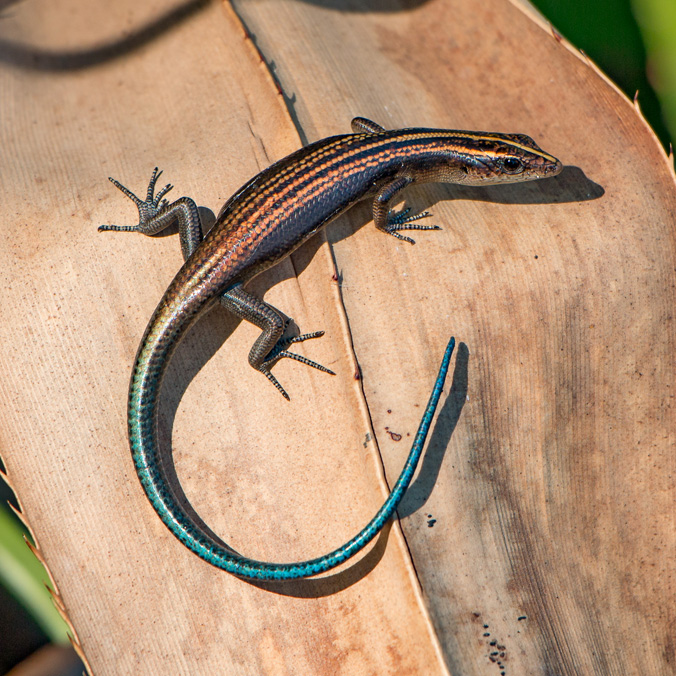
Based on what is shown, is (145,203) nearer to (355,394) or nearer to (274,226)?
(274,226)

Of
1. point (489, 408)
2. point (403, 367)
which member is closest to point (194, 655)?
point (403, 367)

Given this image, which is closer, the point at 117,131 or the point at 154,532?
the point at 154,532

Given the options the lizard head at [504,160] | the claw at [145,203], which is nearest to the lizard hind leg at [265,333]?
the claw at [145,203]

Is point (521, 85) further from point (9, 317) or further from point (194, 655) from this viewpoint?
point (194, 655)

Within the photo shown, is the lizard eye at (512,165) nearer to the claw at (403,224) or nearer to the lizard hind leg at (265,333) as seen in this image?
the claw at (403,224)

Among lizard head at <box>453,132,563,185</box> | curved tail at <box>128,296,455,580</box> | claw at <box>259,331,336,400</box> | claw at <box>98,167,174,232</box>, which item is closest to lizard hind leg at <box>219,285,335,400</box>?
claw at <box>259,331,336,400</box>

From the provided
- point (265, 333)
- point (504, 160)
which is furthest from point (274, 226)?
point (504, 160)
